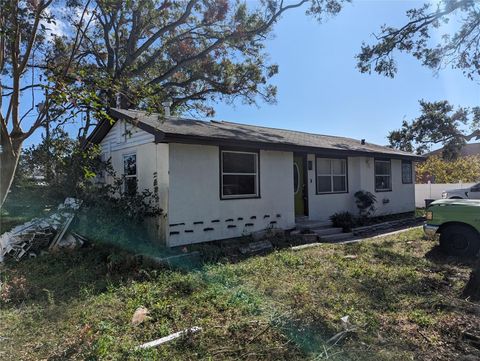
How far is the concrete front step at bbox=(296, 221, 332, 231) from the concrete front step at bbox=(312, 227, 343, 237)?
17cm

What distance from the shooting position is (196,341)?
3.73 meters

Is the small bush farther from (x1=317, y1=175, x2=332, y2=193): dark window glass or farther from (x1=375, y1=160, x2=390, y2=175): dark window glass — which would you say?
(x1=375, y1=160, x2=390, y2=175): dark window glass

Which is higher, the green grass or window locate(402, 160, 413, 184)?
window locate(402, 160, 413, 184)

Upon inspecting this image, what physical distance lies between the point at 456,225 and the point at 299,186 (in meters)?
4.85

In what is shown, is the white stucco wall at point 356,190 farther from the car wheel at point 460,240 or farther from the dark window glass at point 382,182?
the car wheel at point 460,240

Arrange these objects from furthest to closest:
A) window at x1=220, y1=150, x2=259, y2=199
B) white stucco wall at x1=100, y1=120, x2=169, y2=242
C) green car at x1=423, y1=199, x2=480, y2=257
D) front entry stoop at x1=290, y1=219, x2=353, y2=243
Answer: front entry stoop at x1=290, y1=219, x2=353, y2=243, window at x1=220, y1=150, x2=259, y2=199, white stucco wall at x1=100, y1=120, x2=169, y2=242, green car at x1=423, y1=199, x2=480, y2=257

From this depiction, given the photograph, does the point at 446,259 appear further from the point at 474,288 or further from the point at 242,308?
the point at 242,308

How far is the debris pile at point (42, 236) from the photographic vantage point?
7715mm

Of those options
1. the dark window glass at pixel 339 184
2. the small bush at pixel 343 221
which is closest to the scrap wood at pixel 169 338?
the small bush at pixel 343 221

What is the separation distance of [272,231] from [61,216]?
5.54 m

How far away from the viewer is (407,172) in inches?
614

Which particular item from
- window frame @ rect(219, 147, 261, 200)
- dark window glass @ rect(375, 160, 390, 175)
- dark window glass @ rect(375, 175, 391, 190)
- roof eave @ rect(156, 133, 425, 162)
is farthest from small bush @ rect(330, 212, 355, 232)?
dark window glass @ rect(375, 160, 390, 175)

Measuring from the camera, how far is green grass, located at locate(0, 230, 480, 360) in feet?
11.9

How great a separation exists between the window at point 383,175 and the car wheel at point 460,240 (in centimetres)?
603
